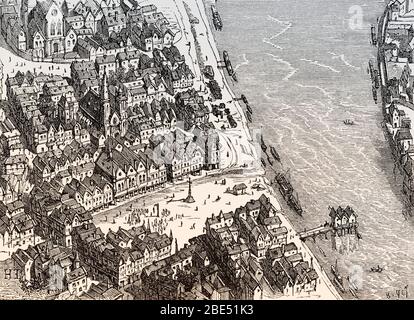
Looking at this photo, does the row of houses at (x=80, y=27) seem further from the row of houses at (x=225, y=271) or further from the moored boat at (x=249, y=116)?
the row of houses at (x=225, y=271)

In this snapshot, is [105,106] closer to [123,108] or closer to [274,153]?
[123,108]

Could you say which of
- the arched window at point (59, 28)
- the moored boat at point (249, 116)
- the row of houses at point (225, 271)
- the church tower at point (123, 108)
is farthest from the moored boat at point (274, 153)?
the arched window at point (59, 28)

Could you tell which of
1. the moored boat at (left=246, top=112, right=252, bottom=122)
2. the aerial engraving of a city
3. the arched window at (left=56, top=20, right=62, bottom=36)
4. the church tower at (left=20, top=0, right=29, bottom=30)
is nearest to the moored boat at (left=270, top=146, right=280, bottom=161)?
the aerial engraving of a city

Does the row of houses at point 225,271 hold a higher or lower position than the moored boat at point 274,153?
lower

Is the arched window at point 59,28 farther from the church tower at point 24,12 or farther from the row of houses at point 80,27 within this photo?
the church tower at point 24,12

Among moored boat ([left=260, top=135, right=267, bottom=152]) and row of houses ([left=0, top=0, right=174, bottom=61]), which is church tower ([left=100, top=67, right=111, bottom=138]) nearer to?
row of houses ([left=0, top=0, right=174, bottom=61])

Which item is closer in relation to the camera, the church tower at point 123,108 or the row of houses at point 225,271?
the row of houses at point 225,271

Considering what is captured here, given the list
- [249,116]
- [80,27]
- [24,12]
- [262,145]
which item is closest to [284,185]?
[262,145]

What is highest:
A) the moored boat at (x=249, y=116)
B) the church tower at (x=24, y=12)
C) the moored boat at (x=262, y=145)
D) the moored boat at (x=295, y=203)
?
the church tower at (x=24, y=12)

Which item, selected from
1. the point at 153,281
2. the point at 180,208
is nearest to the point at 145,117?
the point at 180,208
